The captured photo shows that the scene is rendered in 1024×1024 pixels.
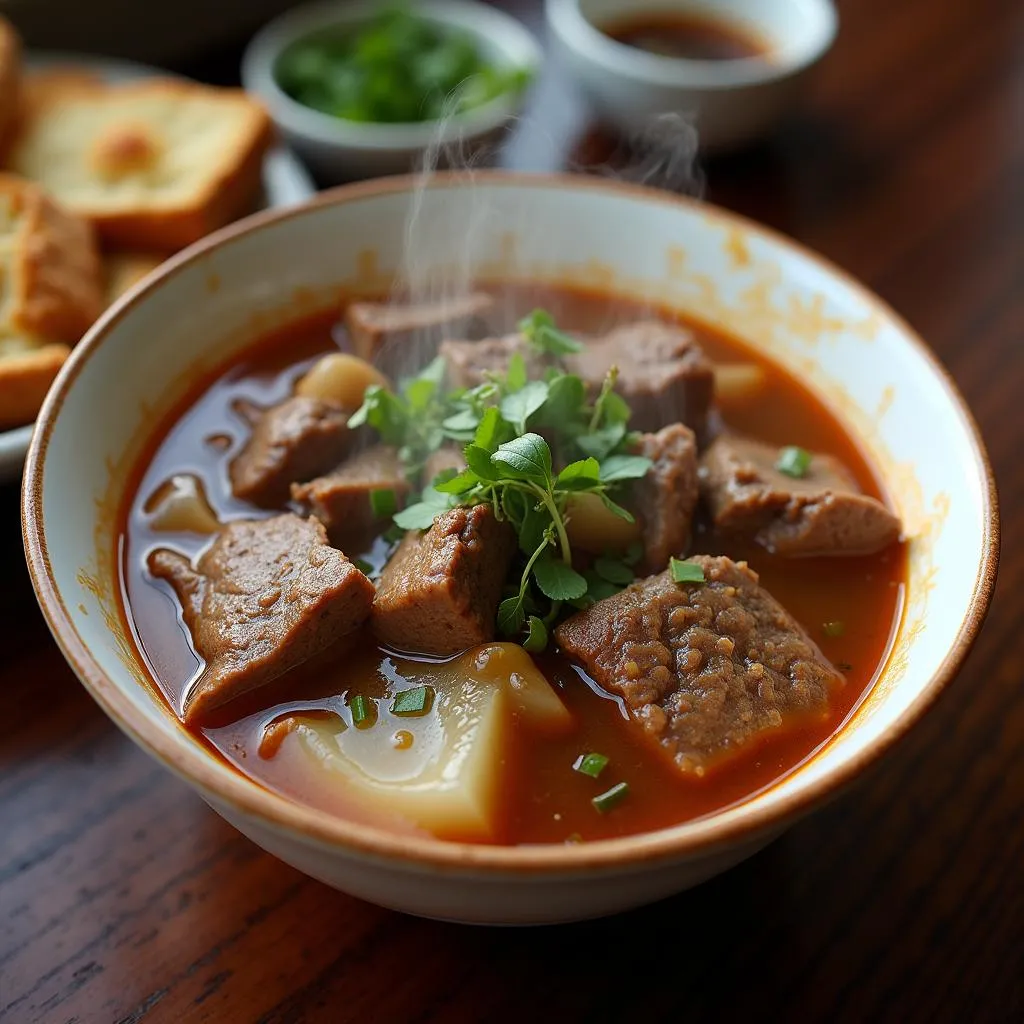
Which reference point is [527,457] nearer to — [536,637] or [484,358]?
[536,637]

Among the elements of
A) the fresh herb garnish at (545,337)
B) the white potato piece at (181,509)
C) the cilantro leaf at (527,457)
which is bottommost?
the white potato piece at (181,509)

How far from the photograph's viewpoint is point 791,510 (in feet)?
7.57

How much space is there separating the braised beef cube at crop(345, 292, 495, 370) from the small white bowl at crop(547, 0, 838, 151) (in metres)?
1.26

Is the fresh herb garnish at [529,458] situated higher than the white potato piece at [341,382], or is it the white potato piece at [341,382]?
the fresh herb garnish at [529,458]

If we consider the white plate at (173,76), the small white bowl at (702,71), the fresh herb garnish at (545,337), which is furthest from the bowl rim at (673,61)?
the fresh herb garnish at (545,337)

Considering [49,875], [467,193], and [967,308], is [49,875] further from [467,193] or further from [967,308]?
[967,308]

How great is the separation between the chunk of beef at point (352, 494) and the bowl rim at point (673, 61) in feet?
6.00

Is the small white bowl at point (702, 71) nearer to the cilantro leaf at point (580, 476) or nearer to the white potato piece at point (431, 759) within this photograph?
the cilantro leaf at point (580, 476)

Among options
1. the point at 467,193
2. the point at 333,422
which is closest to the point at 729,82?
the point at 467,193

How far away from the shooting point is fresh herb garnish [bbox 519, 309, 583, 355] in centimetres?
244

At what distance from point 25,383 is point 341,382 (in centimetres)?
69

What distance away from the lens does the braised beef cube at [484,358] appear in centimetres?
242

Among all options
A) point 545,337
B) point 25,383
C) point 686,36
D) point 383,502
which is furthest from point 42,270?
point 686,36

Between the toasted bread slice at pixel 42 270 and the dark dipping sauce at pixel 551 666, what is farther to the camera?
the toasted bread slice at pixel 42 270
